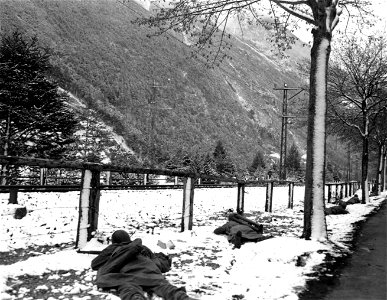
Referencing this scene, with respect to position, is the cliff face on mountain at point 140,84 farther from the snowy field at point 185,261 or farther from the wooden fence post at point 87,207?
the wooden fence post at point 87,207

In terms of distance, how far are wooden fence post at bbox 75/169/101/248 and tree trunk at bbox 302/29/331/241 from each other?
4.14 meters

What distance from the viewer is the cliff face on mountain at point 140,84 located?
6264cm

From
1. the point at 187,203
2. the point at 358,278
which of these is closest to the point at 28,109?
the point at 187,203

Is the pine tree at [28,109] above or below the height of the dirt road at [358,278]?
above

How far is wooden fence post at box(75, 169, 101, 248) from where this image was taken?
5.59 meters

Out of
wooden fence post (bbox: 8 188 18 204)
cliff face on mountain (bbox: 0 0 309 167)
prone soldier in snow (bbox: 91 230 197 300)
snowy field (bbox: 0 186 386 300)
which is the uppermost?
cliff face on mountain (bbox: 0 0 309 167)

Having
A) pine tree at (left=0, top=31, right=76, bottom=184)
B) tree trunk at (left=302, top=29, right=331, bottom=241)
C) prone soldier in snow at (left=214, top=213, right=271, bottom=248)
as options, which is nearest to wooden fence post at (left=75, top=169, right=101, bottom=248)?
prone soldier in snow at (left=214, top=213, right=271, bottom=248)

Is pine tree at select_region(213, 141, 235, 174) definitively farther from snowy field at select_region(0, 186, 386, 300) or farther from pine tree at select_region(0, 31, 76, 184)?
snowy field at select_region(0, 186, 386, 300)

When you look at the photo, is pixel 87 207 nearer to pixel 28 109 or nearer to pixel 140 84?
pixel 28 109

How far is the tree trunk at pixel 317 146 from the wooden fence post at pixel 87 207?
4.14 metres

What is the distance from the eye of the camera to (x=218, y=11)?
29.6 ft

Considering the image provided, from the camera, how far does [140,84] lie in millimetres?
81188

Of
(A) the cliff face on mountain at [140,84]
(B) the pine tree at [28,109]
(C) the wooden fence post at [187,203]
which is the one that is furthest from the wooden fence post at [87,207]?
(A) the cliff face on mountain at [140,84]

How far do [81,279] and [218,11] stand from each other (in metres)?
7.06
